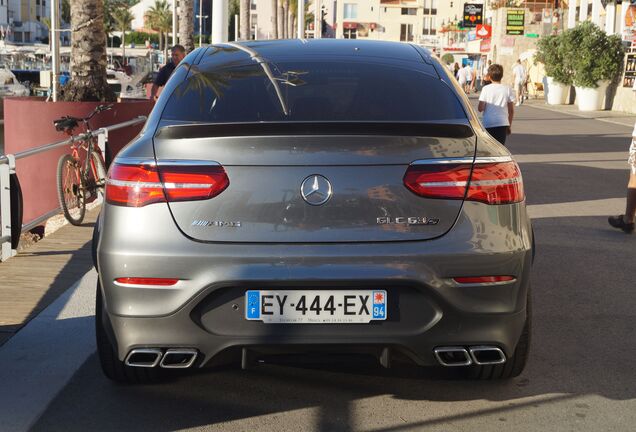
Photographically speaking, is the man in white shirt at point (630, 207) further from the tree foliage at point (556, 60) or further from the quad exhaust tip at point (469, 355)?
the tree foliage at point (556, 60)

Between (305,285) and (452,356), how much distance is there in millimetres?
738

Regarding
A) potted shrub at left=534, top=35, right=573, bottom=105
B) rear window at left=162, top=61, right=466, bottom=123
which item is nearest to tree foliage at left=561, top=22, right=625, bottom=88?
potted shrub at left=534, top=35, right=573, bottom=105

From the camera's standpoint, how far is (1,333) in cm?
589

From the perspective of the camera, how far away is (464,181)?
4.39 metres

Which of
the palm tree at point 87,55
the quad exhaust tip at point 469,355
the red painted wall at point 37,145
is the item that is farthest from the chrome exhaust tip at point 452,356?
the palm tree at point 87,55

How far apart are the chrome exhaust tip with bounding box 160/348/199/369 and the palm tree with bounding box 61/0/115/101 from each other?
11.2 meters

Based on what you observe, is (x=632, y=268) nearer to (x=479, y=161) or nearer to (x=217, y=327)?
(x=479, y=161)

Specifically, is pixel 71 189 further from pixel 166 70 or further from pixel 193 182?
pixel 193 182

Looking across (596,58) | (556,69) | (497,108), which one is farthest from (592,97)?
(497,108)

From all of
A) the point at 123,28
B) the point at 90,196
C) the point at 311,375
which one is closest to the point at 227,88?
the point at 311,375

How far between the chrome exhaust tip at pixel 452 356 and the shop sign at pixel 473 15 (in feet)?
255

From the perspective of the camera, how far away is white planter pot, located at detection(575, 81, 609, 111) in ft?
132

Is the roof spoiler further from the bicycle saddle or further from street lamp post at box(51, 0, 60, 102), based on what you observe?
street lamp post at box(51, 0, 60, 102)

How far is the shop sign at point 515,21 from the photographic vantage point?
221ft
